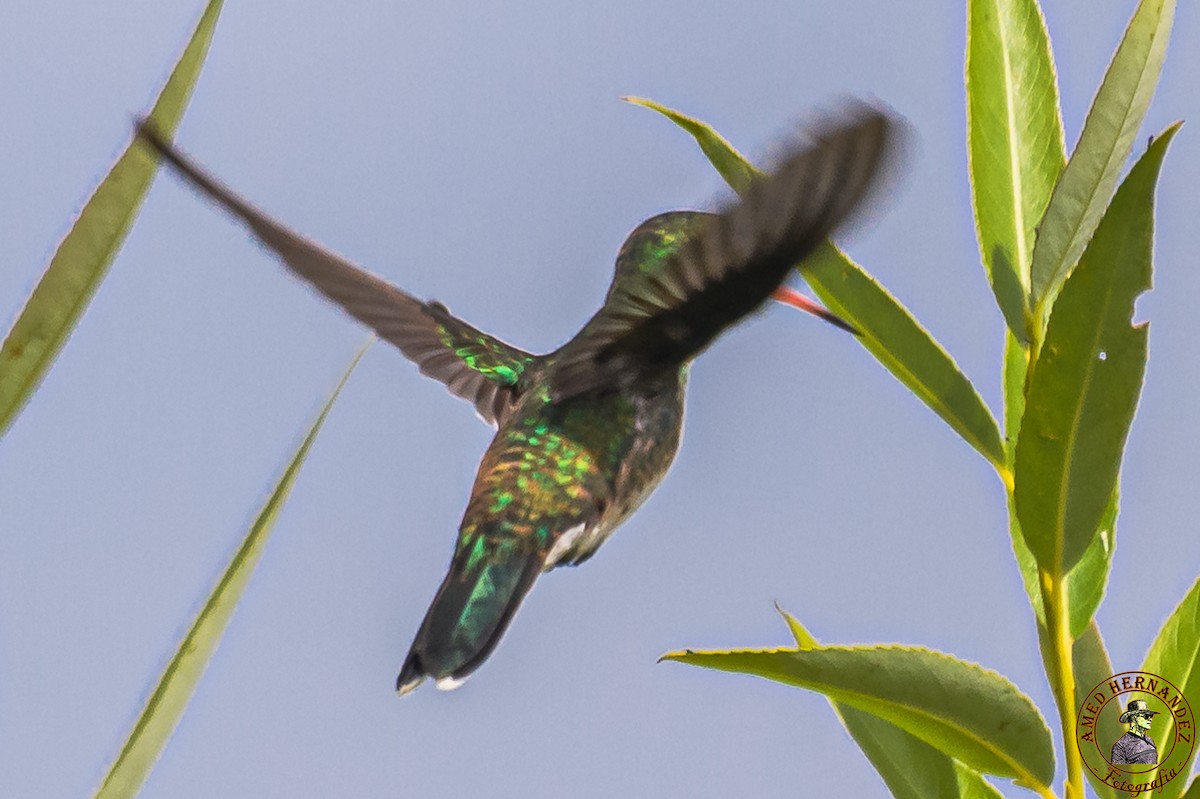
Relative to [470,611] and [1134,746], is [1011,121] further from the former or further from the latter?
[470,611]

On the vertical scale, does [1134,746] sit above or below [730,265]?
below

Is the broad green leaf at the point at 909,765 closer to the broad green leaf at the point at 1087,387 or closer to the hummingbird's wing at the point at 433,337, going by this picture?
the broad green leaf at the point at 1087,387

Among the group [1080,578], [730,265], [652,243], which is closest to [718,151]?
[730,265]

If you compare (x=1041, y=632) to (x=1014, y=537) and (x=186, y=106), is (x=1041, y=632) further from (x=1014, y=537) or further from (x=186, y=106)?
(x=186, y=106)

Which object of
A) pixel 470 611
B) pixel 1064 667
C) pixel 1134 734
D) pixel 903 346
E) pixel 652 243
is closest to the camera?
pixel 1064 667

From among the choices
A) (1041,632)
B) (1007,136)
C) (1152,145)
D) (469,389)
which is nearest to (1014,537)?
(1041,632)

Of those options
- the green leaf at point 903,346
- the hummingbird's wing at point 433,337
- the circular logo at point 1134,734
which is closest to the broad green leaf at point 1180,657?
the circular logo at point 1134,734
